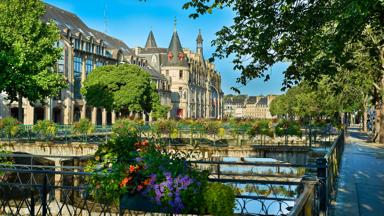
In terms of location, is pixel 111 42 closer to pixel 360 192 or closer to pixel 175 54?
pixel 175 54

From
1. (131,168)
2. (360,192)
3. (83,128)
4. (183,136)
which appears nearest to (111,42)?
(183,136)

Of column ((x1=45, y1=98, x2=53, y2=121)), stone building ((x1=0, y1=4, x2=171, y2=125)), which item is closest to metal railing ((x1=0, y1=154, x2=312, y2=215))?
column ((x1=45, y1=98, x2=53, y2=121))

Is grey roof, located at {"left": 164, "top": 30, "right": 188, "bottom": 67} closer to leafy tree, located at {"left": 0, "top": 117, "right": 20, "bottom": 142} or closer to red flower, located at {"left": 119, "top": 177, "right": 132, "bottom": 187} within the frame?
leafy tree, located at {"left": 0, "top": 117, "right": 20, "bottom": 142}

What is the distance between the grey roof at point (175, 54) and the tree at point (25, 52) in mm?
76340

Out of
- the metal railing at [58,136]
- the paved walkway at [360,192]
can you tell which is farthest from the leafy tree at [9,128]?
the paved walkway at [360,192]

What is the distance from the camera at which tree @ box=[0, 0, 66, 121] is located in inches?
1330

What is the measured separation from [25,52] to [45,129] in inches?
283

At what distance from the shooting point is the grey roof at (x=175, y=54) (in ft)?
371

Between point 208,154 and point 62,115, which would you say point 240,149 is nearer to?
point 208,154

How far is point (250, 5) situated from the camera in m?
9.86

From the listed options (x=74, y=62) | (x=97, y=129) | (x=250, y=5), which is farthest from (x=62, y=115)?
(x=250, y=5)

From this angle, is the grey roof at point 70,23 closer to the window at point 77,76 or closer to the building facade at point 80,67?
the building facade at point 80,67

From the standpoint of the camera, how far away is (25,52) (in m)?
34.6

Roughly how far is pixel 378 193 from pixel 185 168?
7.09 m
